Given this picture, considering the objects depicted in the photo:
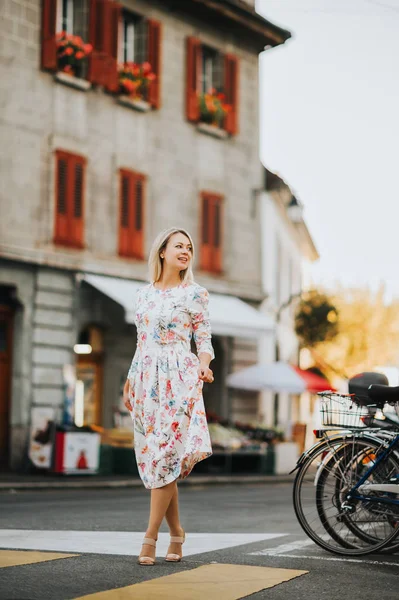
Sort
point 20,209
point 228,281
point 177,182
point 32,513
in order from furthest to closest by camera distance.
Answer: point 228,281, point 177,182, point 20,209, point 32,513

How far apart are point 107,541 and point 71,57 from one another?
1638cm

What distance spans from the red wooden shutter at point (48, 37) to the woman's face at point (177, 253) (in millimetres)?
15779

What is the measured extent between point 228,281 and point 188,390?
68.1 feet

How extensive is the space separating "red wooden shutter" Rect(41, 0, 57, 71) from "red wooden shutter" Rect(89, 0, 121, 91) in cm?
115

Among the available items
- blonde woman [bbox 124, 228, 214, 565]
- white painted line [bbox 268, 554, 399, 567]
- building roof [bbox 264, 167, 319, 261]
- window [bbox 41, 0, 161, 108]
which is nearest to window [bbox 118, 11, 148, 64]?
window [bbox 41, 0, 161, 108]

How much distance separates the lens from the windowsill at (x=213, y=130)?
26062mm

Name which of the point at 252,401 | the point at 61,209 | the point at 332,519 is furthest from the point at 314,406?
the point at 332,519

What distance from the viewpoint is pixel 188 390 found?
6348 mm

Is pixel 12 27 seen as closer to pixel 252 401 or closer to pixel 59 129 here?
pixel 59 129

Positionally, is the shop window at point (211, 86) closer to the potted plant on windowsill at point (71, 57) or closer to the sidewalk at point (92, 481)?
the potted plant on windowsill at point (71, 57)

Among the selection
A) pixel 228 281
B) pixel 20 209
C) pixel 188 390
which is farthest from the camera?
pixel 228 281

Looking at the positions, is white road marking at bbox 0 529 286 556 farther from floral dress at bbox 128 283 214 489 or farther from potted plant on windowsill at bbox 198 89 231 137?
potted plant on windowsill at bbox 198 89 231 137

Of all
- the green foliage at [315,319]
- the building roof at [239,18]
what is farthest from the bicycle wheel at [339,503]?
the green foliage at [315,319]

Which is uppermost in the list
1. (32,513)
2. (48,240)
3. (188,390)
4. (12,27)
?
(12,27)
